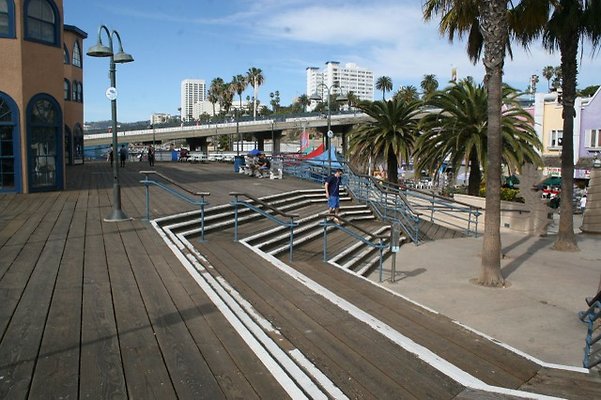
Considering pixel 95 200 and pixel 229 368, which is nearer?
pixel 229 368

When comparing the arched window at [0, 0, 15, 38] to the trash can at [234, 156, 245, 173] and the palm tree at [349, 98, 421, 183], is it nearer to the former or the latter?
the palm tree at [349, 98, 421, 183]

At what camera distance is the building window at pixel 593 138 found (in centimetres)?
4147

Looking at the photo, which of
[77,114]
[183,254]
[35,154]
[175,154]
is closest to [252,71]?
[175,154]

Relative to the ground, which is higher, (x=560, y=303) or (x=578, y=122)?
(x=578, y=122)

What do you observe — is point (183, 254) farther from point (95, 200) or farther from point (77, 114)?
point (77, 114)

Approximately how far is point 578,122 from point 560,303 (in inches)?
1506

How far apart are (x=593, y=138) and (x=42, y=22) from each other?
41.3m

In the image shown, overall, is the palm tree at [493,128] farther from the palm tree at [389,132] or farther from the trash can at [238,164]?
the trash can at [238,164]

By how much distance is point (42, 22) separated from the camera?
16312 millimetres

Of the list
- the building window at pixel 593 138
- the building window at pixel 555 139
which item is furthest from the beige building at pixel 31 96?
the building window at pixel 555 139

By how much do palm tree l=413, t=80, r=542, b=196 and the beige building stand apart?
45.5ft

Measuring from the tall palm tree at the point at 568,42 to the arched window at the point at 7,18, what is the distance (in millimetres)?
14679

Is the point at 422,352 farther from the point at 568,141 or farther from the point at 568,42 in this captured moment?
the point at 568,42

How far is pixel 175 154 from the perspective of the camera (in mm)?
47406
